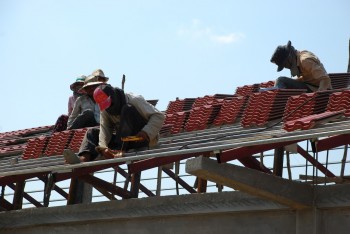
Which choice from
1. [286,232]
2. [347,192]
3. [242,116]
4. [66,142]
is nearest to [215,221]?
[286,232]

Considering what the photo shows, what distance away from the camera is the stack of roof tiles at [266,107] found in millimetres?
17219

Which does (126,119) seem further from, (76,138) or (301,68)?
(76,138)

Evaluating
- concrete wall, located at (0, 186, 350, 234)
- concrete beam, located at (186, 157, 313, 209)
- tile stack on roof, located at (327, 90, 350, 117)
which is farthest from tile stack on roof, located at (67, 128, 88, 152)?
concrete beam, located at (186, 157, 313, 209)

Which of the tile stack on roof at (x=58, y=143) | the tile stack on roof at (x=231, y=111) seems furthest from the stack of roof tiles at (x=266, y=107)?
the tile stack on roof at (x=58, y=143)

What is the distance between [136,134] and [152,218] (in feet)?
4.92

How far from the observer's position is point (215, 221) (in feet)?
49.7

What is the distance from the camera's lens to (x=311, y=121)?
1458 centimetres

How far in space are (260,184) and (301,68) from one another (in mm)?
4653

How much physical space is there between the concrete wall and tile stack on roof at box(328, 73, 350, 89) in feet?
16.0

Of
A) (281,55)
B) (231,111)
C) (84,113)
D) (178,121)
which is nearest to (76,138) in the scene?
(84,113)

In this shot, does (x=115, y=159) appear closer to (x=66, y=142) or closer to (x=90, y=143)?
(x=90, y=143)

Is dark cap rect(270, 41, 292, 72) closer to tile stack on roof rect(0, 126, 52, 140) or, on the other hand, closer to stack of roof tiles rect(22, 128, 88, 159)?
stack of roof tiles rect(22, 128, 88, 159)

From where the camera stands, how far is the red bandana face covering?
1686 cm

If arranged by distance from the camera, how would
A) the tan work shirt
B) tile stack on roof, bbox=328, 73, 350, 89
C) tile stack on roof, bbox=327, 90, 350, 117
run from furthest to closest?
1. tile stack on roof, bbox=328, 73, 350, 89
2. the tan work shirt
3. tile stack on roof, bbox=327, 90, 350, 117
